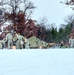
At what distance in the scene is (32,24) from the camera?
33.6 meters
